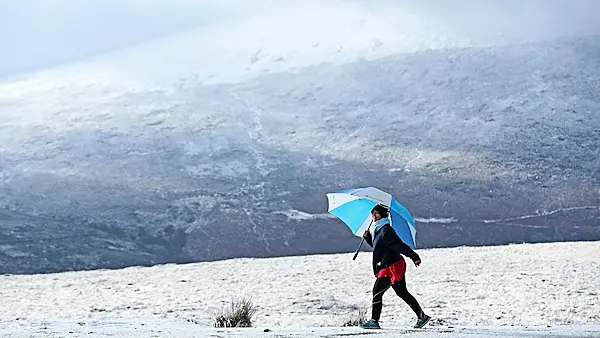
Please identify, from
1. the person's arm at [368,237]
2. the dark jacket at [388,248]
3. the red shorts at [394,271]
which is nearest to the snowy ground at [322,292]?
the red shorts at [394,271]

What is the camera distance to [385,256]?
311 inches

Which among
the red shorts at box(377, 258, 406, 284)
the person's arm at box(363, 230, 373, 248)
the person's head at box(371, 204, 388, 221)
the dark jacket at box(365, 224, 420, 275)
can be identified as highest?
the person's head at box(371, 204, 388, 221)

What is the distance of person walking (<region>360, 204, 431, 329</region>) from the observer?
25.8ft

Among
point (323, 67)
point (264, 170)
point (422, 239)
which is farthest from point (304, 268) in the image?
point (323, 67)

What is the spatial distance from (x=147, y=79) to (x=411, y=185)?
63.2 feet

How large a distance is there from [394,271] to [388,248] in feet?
0.80

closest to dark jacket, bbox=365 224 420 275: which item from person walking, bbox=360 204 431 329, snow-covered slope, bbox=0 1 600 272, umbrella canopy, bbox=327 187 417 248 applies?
person walking, bbox=360 204 431 329

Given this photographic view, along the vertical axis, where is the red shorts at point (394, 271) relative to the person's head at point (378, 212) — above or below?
below

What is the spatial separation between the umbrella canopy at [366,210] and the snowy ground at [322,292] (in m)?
1.47

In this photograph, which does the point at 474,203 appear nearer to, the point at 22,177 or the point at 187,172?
the point at 187,172

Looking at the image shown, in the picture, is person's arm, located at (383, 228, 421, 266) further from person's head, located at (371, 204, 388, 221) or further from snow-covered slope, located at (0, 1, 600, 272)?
snow-covered slope, located at (0, 1, 600, 272)

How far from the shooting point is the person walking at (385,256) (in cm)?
787

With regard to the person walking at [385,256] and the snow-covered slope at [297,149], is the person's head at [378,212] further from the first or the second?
the snow-covered slope at [297,149]

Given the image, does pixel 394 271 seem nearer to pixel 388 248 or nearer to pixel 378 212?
pixel 388 248
